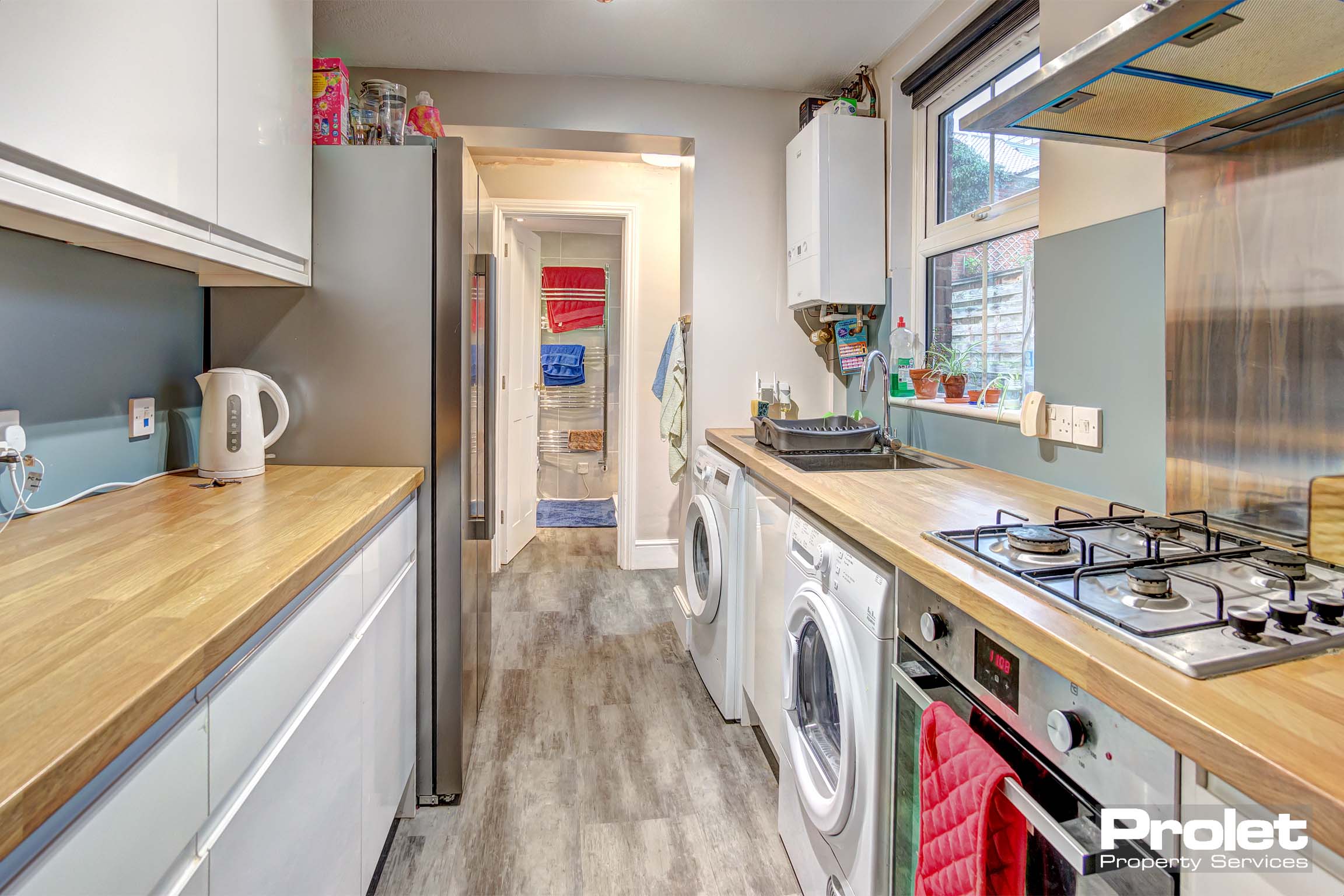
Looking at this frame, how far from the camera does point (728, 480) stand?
236 cm

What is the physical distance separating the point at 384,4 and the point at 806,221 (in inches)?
65.8

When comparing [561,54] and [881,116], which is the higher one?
[561,54]

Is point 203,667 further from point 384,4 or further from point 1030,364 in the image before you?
point 384,4

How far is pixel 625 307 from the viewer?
13.6 ft

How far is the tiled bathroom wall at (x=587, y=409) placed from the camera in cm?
570

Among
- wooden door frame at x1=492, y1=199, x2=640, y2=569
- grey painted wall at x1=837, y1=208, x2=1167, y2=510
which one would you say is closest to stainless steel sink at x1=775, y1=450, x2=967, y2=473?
grey painted wall at x1=837, y1=208, x2=1167, y2=510

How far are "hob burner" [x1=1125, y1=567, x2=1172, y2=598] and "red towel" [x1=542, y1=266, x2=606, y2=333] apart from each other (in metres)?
5.17

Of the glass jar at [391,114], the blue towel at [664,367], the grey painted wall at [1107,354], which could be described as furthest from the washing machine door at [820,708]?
the blue towel at [664,367]

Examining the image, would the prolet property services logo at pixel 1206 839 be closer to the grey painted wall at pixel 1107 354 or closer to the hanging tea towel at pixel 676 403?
the grey painted wall at pixel 1107 354

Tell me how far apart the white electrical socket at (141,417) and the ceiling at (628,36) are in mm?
1546

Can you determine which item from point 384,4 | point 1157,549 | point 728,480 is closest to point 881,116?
point 728,480

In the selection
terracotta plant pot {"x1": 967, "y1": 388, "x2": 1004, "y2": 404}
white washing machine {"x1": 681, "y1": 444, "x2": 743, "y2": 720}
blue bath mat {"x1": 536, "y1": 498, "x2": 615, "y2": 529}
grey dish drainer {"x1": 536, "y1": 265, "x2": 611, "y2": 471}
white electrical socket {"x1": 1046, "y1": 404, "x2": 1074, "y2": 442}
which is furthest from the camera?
grey dish drainer {"x1": 536, "y1": 265, "x2": 611, "y2": 471}

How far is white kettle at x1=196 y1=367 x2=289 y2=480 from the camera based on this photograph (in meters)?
1.65

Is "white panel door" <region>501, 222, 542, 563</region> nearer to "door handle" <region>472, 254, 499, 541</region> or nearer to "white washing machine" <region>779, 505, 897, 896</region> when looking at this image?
"door handle" <region>472, 254, 499, 541</region>
